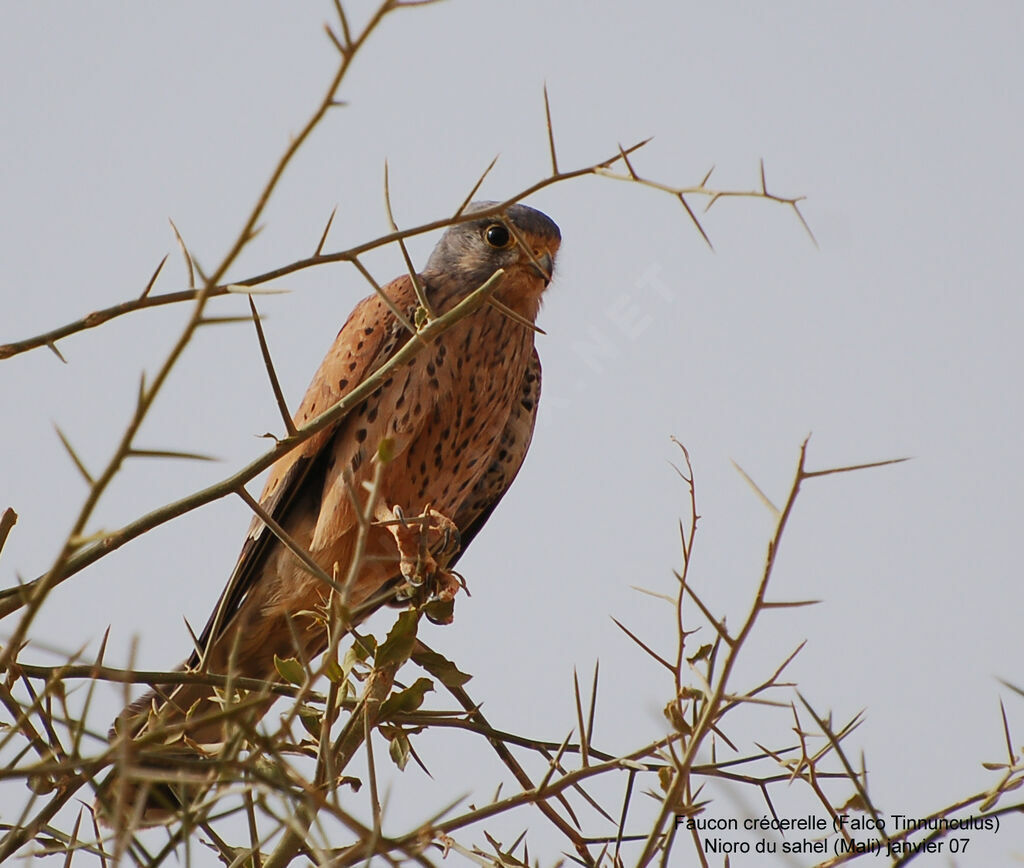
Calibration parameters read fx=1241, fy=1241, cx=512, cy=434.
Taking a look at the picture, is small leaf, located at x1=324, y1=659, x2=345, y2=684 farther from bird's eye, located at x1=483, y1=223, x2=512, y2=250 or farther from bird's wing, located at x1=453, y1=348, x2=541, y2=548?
bird's eye, located at x1=483, y1=223, x2=512, y2=250

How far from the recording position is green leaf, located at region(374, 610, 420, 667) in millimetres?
2193

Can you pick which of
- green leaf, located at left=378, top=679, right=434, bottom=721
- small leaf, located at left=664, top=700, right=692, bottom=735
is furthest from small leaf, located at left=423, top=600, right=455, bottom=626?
small leaf, located at left=664, top=700, right=692, bottom=735

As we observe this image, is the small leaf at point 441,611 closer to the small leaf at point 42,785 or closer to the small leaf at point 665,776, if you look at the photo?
the small leaf at point 665,776

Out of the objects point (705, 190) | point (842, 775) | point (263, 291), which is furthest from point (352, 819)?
point (842, 775)

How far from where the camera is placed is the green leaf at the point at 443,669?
2564mm

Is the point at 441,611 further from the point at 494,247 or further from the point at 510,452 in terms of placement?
the point at 494,247

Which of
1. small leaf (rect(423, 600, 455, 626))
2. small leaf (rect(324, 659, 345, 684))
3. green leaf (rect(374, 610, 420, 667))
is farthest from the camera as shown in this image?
small leaf (rect(423, 600, 455, 626))

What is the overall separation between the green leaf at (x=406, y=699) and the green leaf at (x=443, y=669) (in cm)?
32

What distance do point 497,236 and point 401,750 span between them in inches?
98.2

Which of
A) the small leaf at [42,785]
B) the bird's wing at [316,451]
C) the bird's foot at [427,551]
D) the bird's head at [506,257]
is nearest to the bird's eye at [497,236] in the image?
the bird's head at [506,257]

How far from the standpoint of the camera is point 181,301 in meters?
1.63

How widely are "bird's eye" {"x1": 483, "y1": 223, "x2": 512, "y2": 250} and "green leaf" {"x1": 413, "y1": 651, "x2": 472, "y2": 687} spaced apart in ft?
7.34

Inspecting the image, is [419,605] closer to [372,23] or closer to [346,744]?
[346,744]

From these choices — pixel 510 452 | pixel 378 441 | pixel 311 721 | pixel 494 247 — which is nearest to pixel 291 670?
pixel 311 721
